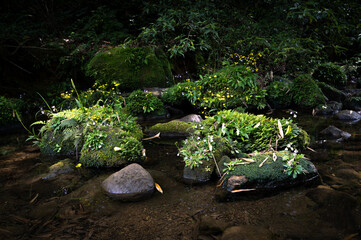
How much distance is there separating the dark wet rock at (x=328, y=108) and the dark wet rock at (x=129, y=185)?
6672mm

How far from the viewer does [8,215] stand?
3.14 m

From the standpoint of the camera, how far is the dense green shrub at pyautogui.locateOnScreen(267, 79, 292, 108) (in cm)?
888

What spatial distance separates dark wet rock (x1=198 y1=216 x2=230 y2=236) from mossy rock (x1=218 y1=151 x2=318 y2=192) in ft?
2.40

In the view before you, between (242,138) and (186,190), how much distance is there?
1436 millimetres

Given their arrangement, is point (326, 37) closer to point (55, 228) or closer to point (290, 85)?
point (290, 85)

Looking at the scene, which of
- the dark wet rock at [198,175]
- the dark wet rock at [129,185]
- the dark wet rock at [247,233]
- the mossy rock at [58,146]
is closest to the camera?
the dark wet rock at [247,233]

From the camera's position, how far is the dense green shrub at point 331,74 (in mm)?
11797

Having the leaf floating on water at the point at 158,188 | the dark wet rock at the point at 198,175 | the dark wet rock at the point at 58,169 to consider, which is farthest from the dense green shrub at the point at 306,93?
the dark wet rock at the point at 58,169

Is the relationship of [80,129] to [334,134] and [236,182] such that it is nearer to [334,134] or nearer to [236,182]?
[236,182]

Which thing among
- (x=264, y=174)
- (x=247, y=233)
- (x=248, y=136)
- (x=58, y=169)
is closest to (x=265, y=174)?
(x=264, y=174)

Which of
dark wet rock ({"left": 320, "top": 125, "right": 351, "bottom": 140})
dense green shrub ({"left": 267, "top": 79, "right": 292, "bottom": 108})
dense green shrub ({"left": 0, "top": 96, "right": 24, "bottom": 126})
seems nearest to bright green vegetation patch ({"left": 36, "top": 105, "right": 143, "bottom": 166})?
dense green shrub ({"left": 0, "top": 96, "right": 24, "bottom": 126})

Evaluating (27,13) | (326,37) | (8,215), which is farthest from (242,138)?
(27,13)

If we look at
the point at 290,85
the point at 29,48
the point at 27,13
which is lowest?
the point at 290,85

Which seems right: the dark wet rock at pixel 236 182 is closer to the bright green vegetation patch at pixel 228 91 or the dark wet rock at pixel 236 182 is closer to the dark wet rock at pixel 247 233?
the dark wet rock at pixel 247 233
